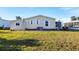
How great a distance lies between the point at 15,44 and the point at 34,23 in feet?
1.47

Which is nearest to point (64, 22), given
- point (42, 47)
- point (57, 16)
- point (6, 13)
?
point (57, 16)

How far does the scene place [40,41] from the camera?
20.0 ft

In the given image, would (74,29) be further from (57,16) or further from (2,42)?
(2,42)

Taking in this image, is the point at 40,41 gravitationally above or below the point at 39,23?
below

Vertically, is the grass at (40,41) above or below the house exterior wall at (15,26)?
below

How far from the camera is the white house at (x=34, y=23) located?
6.14m

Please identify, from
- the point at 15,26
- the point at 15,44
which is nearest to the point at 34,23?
the point at 15,26

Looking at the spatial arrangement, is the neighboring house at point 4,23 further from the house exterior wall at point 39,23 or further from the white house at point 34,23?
the house exterior wall at point 39,23

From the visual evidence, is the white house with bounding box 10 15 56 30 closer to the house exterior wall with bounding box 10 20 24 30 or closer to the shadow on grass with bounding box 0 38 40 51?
the house exterior wall with bounding box 10 20 24 30

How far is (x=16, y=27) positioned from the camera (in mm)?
6168

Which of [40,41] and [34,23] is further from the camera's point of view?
[34,23]

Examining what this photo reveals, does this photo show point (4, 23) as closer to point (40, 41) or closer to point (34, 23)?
point (34, 23)

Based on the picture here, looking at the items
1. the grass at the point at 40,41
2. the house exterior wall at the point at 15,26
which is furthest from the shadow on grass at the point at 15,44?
the house exterior wall at the point at 15,26
